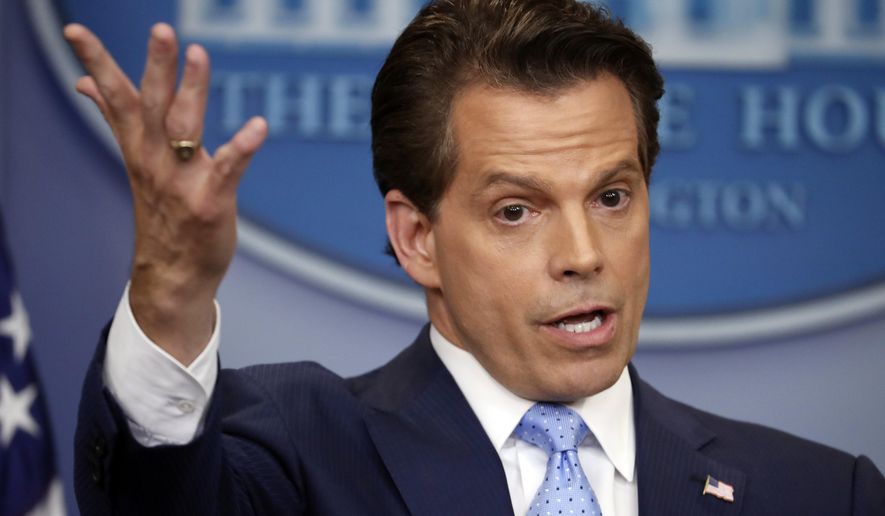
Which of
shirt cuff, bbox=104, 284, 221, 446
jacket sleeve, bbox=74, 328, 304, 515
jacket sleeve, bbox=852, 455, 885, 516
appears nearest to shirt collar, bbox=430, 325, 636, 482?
jacket sleeve, bbox=852, 455, 885, 516

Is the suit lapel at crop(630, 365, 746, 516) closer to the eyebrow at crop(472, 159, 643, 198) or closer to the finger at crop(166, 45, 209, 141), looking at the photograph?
the eyebrow at crop(472, 159, 643, 198)

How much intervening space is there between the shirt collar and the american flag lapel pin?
0.14m

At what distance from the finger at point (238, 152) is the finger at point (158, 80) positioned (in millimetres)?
78

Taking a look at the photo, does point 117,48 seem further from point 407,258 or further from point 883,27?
point 883,27

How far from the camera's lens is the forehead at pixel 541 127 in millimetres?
2404

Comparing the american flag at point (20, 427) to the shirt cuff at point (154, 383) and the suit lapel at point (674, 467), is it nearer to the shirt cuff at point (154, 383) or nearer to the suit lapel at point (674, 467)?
Answer: the shirt cuff at point (154, 383)

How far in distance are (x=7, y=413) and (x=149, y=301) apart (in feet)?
1.68

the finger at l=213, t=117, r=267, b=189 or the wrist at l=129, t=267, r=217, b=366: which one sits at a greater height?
the finger at l=213, t=117, r=267, b=189

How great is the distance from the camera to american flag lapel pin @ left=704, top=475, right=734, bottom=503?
250 centimetres

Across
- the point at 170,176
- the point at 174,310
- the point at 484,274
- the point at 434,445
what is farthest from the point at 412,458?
the point at 170,176

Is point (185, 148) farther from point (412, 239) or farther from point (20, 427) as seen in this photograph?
point (412, 239)

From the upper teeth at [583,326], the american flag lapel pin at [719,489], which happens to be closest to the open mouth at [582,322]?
the upper teeth at [583,326]

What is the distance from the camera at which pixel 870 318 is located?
381 centimetres

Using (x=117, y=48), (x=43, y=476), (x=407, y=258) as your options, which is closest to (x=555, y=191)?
(x=407, y=258)
